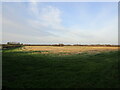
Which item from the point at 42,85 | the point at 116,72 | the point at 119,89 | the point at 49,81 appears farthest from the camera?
the point at 116,72

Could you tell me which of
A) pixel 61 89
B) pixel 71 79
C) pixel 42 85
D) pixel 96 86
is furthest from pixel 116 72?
pixel 42 85

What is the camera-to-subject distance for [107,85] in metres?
6.73

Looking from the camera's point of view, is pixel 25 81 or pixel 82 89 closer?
pixel 82 89

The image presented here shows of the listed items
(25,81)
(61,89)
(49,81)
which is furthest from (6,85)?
(61,89)

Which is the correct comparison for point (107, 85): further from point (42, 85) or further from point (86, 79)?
point (42, 85)

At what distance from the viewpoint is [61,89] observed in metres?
6.38

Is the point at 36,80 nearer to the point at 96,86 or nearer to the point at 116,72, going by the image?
the point at 96,86

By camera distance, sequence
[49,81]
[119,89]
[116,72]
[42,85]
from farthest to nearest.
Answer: [116,72], [49,81], [42,85], [119,89]

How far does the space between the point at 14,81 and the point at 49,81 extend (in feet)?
7.81

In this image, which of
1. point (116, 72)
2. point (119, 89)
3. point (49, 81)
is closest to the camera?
point (119, 89)

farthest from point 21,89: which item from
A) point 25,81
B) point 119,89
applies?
point 119,89

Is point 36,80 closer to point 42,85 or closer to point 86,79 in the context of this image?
point 42,85

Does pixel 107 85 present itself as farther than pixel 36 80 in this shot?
No

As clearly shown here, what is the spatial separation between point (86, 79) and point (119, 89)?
80.6 inches
